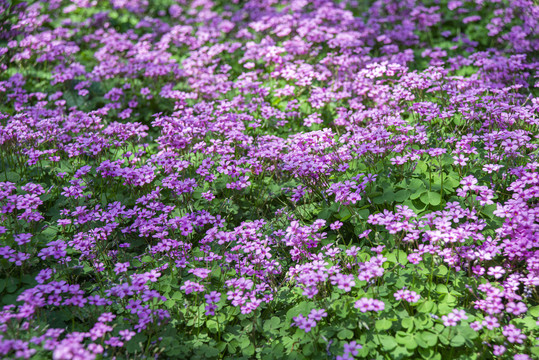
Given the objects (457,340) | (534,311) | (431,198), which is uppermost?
(431,198)

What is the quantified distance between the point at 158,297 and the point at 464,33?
8.61m

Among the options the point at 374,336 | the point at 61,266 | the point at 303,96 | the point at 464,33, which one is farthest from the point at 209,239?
the point at 464,33

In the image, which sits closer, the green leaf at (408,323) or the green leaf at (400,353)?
the green leaf at (400,353)

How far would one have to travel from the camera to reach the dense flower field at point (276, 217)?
3527 millimetres

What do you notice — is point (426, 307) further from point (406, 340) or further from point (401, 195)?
point (401, 195)

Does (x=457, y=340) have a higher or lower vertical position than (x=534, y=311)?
higher

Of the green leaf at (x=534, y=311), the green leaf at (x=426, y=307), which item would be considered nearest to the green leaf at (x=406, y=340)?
the green leaf at (x=426, y=307)

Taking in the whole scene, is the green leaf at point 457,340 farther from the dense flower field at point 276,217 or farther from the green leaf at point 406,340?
the green leaf at point 406,340

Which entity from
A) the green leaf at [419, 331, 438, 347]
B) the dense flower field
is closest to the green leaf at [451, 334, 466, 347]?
the dense flower field

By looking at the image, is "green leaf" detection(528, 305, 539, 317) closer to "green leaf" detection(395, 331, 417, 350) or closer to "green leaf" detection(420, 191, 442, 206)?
"green leaf" detection(395, 331, 417, 350)

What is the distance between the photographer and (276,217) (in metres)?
4.82

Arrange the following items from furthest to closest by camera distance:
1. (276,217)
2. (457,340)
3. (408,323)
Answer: (276,217) → (408,323) → (457,340)

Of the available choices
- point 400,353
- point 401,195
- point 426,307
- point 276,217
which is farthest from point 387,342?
point 276,217

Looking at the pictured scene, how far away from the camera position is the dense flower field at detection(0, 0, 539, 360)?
139 inches
